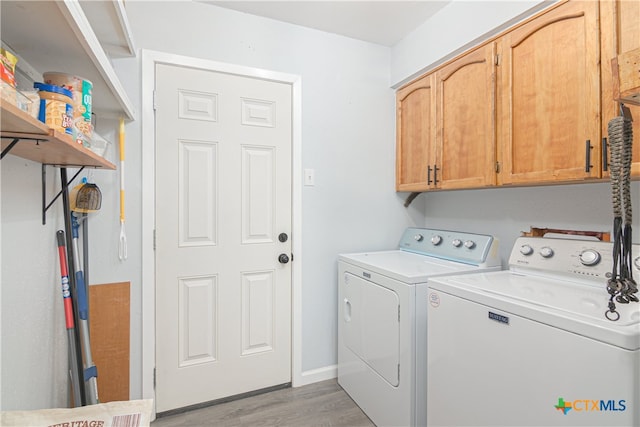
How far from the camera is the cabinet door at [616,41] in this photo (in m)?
1.14

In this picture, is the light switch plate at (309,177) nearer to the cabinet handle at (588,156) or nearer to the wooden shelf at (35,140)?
the wooden shelf at (35,140)

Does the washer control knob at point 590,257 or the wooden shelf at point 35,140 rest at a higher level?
the wooden shelf at point 35,140

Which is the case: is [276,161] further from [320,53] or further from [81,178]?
[81,178]

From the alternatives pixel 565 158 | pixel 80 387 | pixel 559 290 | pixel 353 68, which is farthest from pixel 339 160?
pixel 80 387

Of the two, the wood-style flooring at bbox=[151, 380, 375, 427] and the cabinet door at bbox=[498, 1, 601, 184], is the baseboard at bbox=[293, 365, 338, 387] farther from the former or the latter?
the cabinet door at bbox=[498, 1, 601, 184]

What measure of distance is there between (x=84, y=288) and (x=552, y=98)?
227 cm

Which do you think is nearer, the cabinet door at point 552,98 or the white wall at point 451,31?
the cabinet door at point 552,98

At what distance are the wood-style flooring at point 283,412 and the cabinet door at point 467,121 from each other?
60.0 inches

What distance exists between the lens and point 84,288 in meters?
1.40

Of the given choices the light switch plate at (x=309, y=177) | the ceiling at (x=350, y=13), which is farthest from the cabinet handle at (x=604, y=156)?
the light switch plate at (x=309, y=177)

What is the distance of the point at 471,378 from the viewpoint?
3.99 feet

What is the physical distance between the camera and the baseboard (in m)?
2.16

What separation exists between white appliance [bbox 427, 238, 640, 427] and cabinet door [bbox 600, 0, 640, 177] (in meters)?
0.46

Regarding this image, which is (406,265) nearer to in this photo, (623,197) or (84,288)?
(623,197)
